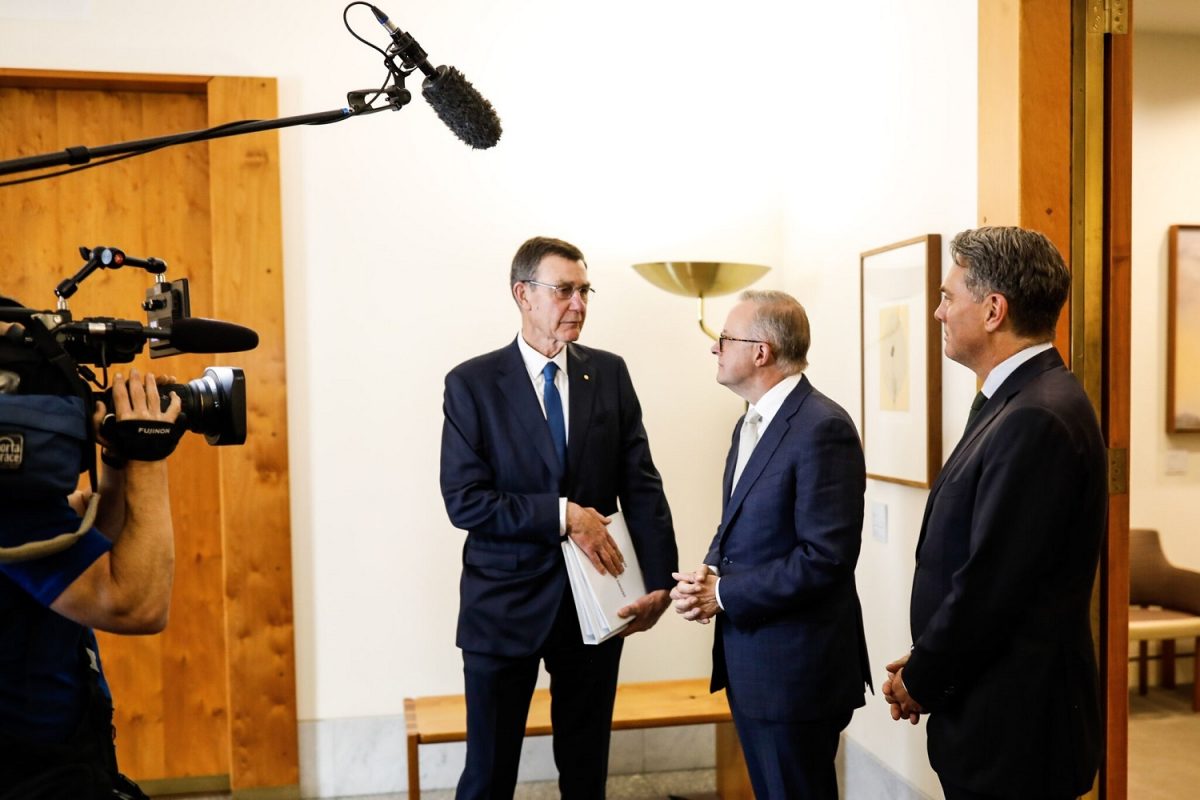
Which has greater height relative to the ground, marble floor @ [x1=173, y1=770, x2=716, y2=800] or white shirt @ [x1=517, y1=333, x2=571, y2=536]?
white shirt @ [x1=517, y1=333, x2=571, y2=536]

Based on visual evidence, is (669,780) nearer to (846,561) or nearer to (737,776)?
(737,776)

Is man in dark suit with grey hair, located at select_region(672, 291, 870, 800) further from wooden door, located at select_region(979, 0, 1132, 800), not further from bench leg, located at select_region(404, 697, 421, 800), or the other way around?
bench leg, located at select_region(404, 697, 421, 800)

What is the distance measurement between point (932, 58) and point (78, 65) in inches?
95.9

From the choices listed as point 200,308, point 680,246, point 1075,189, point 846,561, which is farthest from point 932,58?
point 200,308

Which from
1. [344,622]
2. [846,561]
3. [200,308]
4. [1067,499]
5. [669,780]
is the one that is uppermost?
[200,308]

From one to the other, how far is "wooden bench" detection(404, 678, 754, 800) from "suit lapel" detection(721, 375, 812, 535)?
1047 mm

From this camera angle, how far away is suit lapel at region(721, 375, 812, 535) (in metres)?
2.06

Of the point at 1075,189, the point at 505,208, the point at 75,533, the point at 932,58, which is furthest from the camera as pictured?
the point at 505,208

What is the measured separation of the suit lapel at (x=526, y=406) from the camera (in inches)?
94.7

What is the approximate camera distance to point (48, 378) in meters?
1.28

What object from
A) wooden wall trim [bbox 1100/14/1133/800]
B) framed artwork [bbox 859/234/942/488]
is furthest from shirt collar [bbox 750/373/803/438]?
wooden wall trim [bbox 1100/14/1133/800]

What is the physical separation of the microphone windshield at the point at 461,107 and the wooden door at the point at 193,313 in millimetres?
1770

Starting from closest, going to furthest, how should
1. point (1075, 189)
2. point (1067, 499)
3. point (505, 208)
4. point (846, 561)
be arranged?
point (1067, 499), point (846, 561), point (1075, 189), point (505, 208)

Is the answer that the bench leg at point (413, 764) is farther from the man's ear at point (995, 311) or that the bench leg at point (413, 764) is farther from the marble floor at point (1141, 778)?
the man's ear at point (995, 311)
